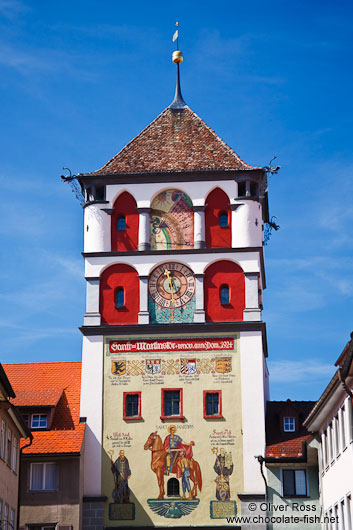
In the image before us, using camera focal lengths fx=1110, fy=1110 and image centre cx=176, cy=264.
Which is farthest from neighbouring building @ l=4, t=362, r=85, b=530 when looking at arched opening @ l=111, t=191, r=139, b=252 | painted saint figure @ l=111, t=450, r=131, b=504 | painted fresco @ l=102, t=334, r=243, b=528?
arched opening @ l=111, t=191, r=139, b=252

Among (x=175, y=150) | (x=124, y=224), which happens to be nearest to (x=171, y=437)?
(x=124, y=224)

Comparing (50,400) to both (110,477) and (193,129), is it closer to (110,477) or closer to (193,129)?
(110,477)

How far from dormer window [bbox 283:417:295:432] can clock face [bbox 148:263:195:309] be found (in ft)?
20.1

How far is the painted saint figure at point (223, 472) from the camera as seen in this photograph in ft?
136

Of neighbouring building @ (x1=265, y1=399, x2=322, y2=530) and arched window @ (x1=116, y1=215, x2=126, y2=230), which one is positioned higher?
arched window @ (x1=116, y1=215, x2=126, y2=230)

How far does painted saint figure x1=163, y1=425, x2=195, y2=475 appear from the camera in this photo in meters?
42.0

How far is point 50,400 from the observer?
44062mm

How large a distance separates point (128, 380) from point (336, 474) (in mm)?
11902

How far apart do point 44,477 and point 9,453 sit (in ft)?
16.2

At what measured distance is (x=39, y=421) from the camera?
43656 millimetres

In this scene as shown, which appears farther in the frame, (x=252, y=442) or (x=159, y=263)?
(x=159, y=263)

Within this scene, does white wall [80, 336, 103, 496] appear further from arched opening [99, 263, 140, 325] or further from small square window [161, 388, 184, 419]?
small square window [161, 388, 184, 419]

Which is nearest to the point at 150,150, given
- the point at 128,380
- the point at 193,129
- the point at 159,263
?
the point at 193,129

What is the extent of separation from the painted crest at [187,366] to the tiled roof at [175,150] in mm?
8215
